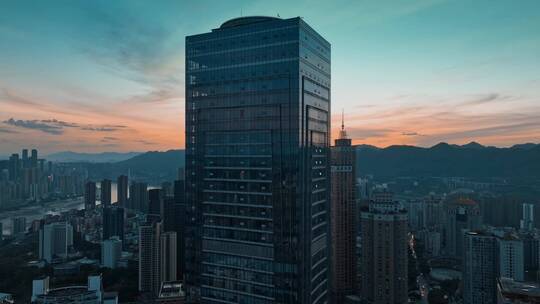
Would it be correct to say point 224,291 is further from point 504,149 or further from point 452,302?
point 504,149

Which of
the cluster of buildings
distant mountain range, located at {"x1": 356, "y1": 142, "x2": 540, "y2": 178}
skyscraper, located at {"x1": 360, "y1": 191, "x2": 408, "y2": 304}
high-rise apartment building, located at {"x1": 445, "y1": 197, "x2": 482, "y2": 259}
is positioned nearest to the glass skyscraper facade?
skyscraper, located at {"x1": 360, "y1": 191, "x2": 408, "y2": 304}

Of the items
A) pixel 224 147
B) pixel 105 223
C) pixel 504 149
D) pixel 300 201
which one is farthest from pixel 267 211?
pixel 504 149

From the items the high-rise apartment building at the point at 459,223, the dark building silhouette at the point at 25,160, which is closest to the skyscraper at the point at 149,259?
the high-rise apartment building at the point at 459,223

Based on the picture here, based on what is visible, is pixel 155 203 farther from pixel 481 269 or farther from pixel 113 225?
pixel 481 269

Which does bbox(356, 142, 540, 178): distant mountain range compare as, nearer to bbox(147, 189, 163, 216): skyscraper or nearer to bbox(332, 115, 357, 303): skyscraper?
bbox(147, 189, 163, 216): skyscraper

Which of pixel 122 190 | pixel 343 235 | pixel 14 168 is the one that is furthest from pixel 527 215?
pixel 14 168

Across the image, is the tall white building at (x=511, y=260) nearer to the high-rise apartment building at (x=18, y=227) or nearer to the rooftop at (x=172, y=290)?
the rooftop at (x=172, y=290)
